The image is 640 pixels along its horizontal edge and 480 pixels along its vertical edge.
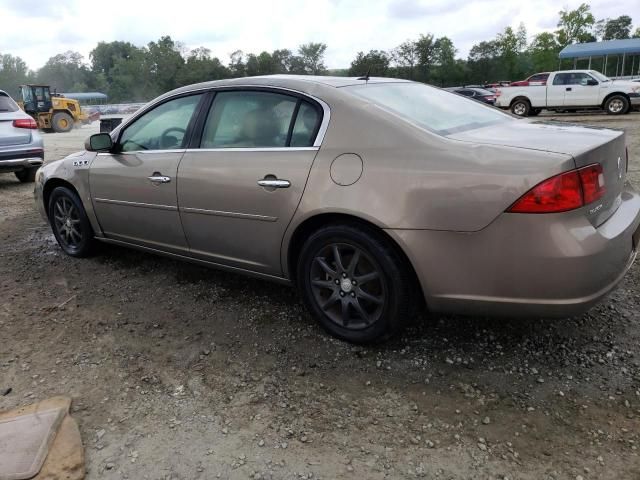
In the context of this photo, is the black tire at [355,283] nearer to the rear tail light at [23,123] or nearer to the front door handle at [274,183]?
the front door handle at [274,183]

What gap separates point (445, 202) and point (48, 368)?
2.36 metres

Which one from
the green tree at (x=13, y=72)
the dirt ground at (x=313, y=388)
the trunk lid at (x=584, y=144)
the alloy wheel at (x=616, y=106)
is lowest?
the dirt ground at (x=313, y=388)

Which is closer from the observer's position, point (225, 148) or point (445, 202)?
point (445, 202)

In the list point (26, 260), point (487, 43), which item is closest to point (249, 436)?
point (26, 260)

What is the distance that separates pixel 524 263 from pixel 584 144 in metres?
0.67

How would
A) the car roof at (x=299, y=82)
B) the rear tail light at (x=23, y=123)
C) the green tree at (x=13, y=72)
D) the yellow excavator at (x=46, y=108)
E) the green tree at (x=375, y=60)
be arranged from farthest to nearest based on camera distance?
the green tree at (x=13, y=72), the green tree at (x=375, y=60), the yellow excavator at (x=46, y=108), the rear tail light at (x=23, y=123), the car roof at (x=299, y=82)

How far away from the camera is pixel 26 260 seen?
16.0ft

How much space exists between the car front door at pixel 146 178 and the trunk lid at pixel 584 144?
1.95 m

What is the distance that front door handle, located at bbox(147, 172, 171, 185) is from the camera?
11.8ft

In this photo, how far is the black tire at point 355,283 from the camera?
2713 millimetres

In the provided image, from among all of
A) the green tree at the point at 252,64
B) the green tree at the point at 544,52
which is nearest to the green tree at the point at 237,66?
the green tree at the point at 252,64

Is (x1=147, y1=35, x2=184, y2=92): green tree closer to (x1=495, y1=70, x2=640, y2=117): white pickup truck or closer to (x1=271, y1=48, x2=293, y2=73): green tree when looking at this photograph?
(x1=271, y1=48, x2=293, y2=73): green tree

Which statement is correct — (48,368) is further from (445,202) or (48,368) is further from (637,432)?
(637,432)

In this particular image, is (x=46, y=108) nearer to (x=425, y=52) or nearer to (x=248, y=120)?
(x=248, y=120)
